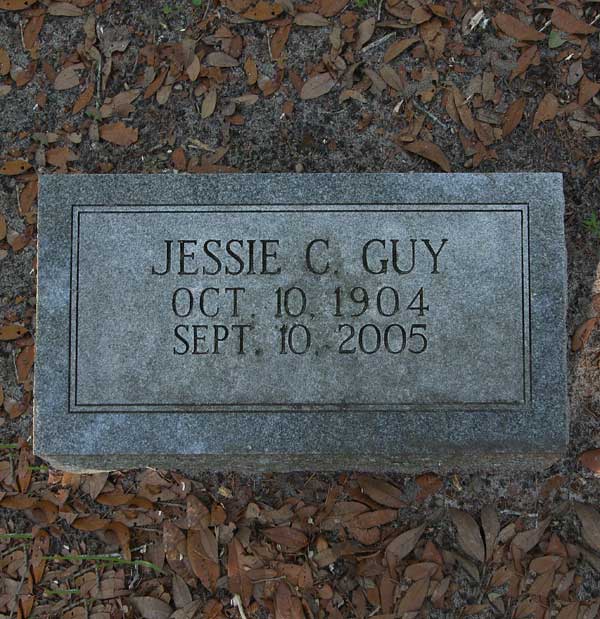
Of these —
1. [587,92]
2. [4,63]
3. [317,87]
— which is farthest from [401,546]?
[4,63]

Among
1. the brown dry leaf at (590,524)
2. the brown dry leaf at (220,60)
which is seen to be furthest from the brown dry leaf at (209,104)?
the brown dry leaf at (590,524)

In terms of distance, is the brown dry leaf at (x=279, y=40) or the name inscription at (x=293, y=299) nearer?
the name inscription at (x=293, y=299)

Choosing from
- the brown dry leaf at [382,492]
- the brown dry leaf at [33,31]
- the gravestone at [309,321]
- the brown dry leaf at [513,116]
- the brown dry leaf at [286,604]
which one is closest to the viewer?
the gravestone at [309,321]

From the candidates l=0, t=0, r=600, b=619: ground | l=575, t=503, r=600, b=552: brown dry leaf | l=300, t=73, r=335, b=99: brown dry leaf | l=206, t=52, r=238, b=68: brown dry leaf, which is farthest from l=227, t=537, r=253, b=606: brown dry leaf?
l=206, t=52, r=238, b=68: brown dry leaf

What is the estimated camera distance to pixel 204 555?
2.82 meters

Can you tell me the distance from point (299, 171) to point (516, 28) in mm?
1178

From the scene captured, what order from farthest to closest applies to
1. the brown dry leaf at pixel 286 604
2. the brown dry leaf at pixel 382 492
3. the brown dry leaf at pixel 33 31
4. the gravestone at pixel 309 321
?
the brown dry leaf at pixel 33 31 → the brown dry leaf at pixel 382 492 → the brown dry leaf at pixel 286 604 → the gravestone at pixel 309 321

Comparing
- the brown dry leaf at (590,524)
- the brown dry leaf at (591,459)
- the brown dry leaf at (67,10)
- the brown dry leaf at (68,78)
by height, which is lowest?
the brown dry leaf at (590,524)

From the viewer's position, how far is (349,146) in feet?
9.79

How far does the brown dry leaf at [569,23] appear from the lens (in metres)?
2.99

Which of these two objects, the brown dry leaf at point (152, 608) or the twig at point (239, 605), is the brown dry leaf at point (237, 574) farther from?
the brown dry leaf at point (152, 608)

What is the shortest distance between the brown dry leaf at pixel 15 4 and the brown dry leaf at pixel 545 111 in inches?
92.6

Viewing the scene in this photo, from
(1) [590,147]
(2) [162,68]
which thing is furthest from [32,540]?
(1) [590,147]

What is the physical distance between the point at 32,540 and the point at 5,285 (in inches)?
44.5
